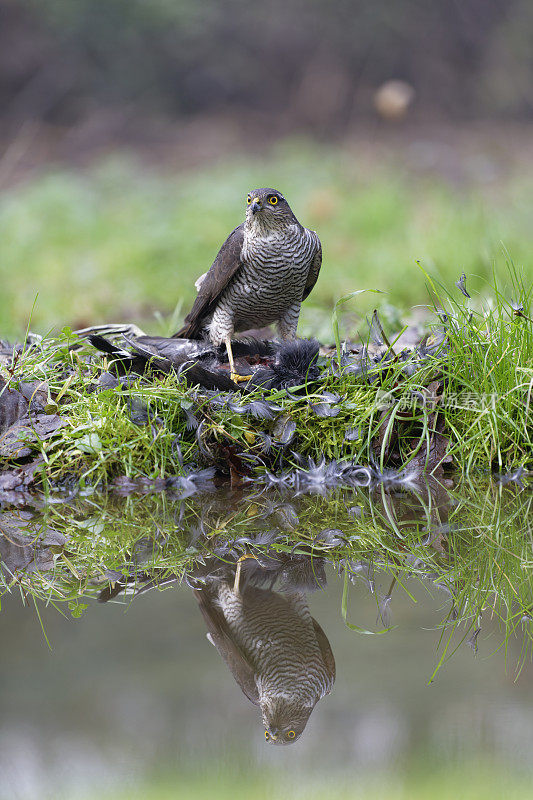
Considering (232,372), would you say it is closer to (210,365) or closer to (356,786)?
(210,365)

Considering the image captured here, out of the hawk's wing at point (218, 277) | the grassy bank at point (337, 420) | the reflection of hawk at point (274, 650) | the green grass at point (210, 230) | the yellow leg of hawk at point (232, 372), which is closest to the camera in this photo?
the reflection of hawk at point (274, 650)

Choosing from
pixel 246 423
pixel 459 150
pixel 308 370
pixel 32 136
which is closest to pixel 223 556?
pixel 246 423

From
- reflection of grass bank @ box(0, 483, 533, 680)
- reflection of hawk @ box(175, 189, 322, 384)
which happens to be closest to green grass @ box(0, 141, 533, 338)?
reflection of hawk @ box(175, 189, 322, 384)

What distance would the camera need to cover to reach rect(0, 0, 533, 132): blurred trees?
15359 mm

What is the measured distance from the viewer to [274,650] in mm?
1923

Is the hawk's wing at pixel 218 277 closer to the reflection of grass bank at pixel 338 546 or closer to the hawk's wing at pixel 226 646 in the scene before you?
the reflection of grass bank at pixel 338 546

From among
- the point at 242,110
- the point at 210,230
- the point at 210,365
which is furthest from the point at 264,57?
the point at 210,365

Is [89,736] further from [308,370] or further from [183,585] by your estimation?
[308,370]

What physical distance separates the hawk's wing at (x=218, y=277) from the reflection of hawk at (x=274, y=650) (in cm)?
196

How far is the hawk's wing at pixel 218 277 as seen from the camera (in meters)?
3.85

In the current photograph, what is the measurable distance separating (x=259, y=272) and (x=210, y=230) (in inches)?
217

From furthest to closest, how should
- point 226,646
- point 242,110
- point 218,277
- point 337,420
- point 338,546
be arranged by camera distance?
1. point 242,110
2. point 218,277
3. point 337,420
4. point 338,546
5. point 226,646

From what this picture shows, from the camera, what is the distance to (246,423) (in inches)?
133

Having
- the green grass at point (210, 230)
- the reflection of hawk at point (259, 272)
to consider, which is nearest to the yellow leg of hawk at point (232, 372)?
the reflection of hawk at point (259, 272)
